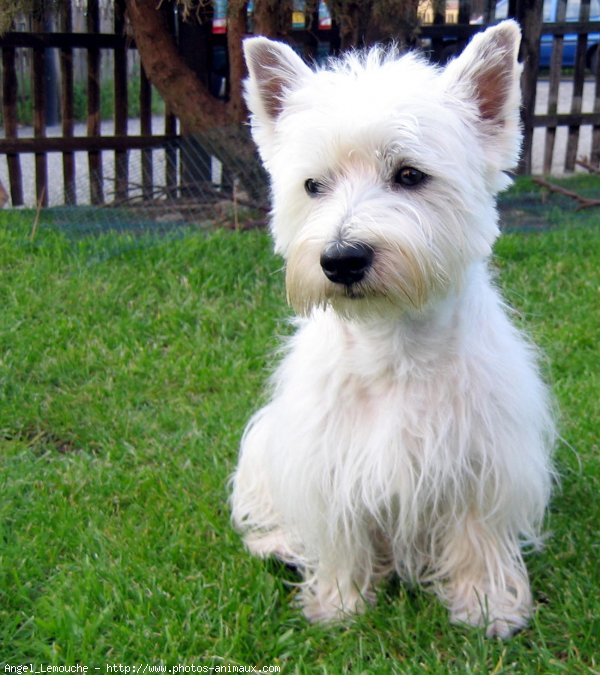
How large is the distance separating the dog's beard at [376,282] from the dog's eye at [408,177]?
0.22 metres

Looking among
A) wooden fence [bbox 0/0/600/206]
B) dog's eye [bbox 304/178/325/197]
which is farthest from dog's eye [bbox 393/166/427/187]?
wooden fence [bbox 0/0/600/206]

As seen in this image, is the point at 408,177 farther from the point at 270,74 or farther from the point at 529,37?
the point at 529,37

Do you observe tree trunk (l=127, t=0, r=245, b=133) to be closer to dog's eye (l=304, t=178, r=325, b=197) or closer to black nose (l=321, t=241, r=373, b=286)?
dog's eye (l=304, t=178, r=325, b=197)

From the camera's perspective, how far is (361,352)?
2844 mm

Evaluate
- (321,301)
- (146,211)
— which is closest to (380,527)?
(321,301)

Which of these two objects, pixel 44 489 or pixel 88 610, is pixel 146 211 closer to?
pixel 44 489

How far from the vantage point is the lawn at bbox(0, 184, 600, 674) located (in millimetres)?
2795

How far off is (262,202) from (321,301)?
13.5 ft

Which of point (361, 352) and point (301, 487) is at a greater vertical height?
point (361, 352)

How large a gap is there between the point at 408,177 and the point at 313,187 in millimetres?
287

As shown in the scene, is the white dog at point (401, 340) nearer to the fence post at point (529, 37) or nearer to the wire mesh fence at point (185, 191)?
the wire mesh fence at point (185, 191)

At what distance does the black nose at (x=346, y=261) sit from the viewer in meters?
2.48

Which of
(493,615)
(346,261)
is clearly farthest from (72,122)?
(493,615)

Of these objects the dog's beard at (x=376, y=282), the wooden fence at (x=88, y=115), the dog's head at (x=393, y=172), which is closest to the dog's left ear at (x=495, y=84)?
the dog's head at (x=393, y=172)
